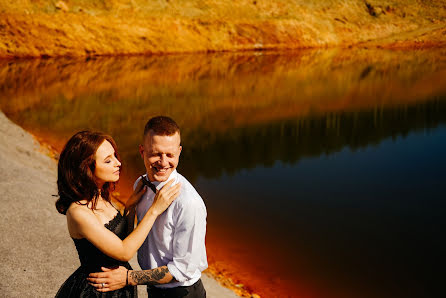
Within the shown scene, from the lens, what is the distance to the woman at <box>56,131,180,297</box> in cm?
269

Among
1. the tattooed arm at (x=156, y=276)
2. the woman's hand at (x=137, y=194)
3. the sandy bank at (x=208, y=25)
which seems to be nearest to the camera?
the tattooed arm at (x=156, y=276)

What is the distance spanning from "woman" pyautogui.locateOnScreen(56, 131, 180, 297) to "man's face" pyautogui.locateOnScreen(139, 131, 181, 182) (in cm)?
11

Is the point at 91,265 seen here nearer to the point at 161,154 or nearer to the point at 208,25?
the point at 161,154

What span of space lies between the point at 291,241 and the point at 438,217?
3832 mm

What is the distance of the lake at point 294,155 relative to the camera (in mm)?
7805

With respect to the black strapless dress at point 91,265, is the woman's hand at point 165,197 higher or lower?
higher

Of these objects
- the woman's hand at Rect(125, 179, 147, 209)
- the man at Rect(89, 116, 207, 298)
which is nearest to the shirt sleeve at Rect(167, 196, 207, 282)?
the man at Rect(89, 116, 207, 298)

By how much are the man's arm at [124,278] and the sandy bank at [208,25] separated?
45292 mm

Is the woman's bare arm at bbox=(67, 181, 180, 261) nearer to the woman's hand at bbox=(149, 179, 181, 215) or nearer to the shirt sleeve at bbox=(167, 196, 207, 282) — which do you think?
the woman's hand at bbox=(149, 179, 181, 215)

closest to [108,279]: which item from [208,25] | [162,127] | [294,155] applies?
[162,127]

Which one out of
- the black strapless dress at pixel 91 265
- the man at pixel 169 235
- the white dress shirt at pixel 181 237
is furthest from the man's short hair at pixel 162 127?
the black strapless dress at pixel 91 265

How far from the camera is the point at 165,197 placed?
266 centimetres

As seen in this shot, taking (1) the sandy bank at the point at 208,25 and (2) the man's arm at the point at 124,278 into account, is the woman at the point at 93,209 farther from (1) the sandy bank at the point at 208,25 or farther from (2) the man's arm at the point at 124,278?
(1) the sandy bank at the point at 208,25

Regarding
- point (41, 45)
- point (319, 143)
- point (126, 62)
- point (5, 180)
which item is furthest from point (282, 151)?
point (41, 45)
